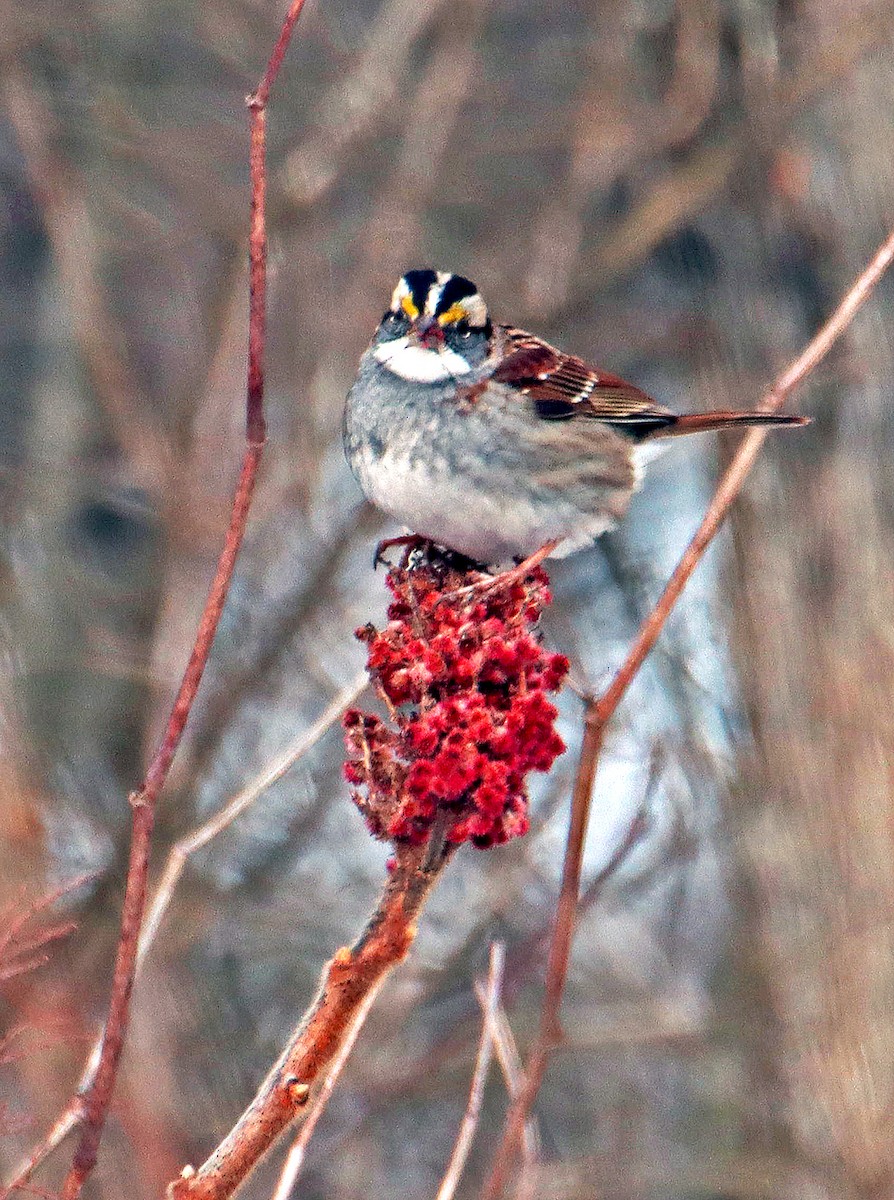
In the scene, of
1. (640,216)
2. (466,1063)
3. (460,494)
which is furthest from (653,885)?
(460,494)

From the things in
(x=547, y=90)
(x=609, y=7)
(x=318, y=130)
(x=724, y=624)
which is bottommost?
(x=724, y=624)

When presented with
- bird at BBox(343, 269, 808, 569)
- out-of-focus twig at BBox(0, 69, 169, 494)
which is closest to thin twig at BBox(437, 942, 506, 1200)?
bird at BBox(343, 269, 808, 569)

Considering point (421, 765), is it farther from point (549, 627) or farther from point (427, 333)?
point (549, 627)

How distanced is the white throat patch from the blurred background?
1.67 meters

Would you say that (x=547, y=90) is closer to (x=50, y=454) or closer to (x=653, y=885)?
(x=50, y=454)

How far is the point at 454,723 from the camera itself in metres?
2.33

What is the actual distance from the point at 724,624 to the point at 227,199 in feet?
11.4

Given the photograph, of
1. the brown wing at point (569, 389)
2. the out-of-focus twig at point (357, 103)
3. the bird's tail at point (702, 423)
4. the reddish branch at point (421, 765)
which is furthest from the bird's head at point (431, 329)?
the out-of-focus twig at point (357, 103)

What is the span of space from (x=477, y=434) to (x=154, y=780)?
8.23 feet

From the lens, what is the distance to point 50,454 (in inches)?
339

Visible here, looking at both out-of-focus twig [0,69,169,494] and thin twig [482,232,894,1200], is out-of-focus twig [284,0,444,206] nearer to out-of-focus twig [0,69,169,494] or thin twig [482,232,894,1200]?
out-of-focus twig [0,69,169,494]

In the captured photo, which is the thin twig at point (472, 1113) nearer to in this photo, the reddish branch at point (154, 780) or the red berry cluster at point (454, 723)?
the red berry cluster at point (454, 723)

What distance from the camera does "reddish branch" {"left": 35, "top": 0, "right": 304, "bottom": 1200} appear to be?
5.46 feet

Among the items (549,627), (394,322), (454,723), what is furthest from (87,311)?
(454,723)
